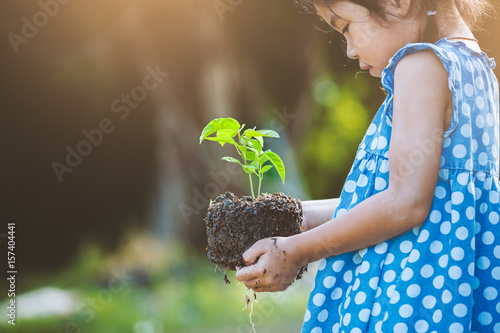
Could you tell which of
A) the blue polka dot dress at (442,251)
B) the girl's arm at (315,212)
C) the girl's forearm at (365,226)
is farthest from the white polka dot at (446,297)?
the girl's arm at (315,212)

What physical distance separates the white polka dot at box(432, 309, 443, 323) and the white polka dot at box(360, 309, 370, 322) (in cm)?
9

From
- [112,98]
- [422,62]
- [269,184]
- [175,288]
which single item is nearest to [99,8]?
[112,98]

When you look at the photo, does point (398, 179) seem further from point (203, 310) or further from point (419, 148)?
point (203, 310)

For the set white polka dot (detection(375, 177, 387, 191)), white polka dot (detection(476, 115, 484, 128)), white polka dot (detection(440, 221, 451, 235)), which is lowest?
white polka dot (detection(440, 221, 451, 235))

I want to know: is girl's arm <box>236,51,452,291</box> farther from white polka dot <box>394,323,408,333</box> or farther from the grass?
the grass

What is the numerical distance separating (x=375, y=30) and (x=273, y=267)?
0.40 metres

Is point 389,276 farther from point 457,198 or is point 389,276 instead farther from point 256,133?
point 256,133

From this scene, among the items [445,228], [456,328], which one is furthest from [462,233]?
[456,328]

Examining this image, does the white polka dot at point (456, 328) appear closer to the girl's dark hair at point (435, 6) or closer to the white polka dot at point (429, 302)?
the white polka dot at point (429, 302)

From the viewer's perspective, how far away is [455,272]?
28.0 inches

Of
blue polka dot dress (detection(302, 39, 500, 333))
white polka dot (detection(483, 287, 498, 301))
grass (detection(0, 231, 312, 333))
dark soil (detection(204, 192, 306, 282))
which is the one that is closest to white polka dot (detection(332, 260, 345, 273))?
blue polka dot dress (detection(302, 39, 500, 333))

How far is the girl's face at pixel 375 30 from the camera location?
31.6 inches

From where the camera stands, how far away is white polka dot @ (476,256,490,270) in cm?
76

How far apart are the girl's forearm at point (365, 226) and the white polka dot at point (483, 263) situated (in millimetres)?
122
